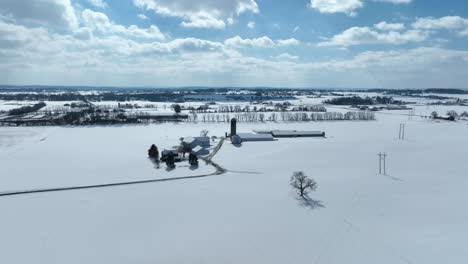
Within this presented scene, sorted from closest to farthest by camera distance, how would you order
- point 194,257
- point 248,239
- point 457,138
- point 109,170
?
point 194,257, point 248,239, point 109,170, point 457,138

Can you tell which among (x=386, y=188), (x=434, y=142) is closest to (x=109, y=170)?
(x=386, y=188)

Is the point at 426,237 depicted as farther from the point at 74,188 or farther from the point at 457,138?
the point at 457,138

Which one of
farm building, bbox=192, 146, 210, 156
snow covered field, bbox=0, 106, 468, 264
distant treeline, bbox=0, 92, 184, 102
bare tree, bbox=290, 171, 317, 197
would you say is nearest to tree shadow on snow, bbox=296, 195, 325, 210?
snow covered field, bbox=0, 106, 468, 264

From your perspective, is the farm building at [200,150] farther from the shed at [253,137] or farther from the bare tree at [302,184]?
the bare tree at [302,184]

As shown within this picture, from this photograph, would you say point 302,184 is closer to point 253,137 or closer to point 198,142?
point 198,142

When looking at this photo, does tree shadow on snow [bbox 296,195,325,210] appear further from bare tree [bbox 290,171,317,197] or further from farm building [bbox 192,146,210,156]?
farm building [bbox 192,146,210,156]
